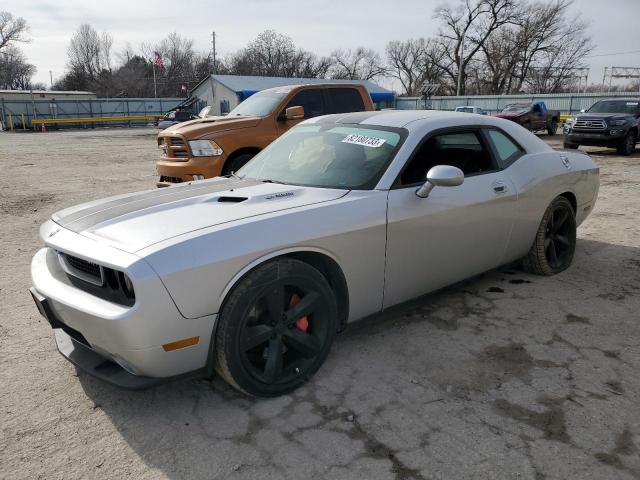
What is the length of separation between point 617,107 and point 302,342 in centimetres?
1681

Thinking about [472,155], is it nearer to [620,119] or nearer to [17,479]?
[17,479]

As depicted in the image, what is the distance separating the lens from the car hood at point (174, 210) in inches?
100

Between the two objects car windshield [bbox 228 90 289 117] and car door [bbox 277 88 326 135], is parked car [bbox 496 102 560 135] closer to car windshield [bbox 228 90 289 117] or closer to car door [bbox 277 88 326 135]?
car door [bbox 277 88 326 135]

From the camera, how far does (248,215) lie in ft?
8.85

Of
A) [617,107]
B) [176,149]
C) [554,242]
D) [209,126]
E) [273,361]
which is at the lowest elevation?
[273,361]

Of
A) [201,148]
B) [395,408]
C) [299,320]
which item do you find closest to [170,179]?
[201,148]

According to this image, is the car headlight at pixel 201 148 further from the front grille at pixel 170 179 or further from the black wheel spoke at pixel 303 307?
the black wheel spoke at pixel 303 307

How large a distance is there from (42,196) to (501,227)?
837 cm

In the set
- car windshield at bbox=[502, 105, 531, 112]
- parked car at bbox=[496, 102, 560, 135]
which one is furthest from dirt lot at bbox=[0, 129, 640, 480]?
car windshield at bbox=[502, 105, 531, 112]

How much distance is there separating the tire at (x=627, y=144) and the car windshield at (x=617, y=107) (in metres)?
0.78

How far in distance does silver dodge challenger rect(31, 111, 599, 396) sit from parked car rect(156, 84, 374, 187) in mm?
3199

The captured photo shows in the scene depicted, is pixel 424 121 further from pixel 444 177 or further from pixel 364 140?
pixel 444 177

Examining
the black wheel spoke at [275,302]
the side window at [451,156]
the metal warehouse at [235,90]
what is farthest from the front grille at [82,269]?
the metal warehouse at [235,90]

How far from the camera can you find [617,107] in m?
15.9
